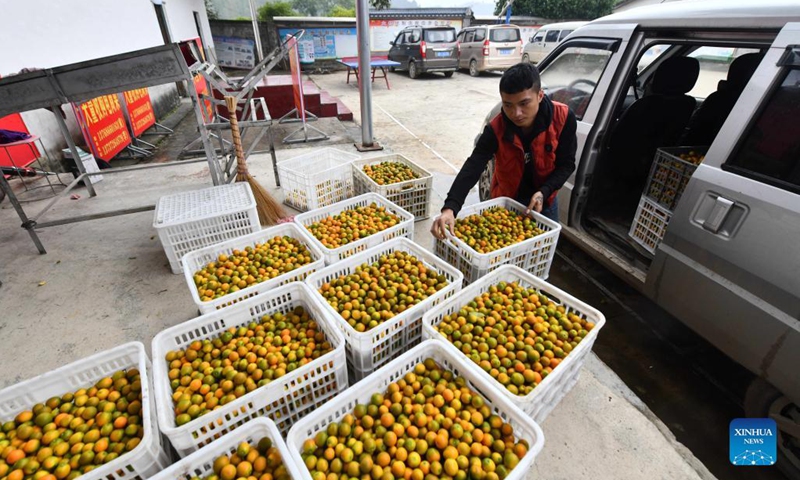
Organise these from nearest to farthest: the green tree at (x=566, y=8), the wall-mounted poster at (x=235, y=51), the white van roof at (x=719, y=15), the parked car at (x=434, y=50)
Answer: the white van roof at (x=719, y=15), the parked car at (x=434, y=50), the wall-mounted poster at (x=235, y=51), the green tree at (x=566, y=8)

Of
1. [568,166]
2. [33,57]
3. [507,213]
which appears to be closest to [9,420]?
[507,213]

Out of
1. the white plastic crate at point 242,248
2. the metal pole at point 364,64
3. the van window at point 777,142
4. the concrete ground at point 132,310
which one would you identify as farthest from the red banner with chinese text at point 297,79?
the van window at point 777,142

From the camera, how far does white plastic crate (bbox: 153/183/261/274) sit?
352cm

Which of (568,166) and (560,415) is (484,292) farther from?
(568,166)

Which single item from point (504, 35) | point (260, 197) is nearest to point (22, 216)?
point (260, 197)

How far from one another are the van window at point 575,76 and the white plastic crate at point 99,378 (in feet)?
12.9

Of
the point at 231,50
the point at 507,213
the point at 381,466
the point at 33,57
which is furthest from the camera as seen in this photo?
the point at 231,50

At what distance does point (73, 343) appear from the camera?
2922mm

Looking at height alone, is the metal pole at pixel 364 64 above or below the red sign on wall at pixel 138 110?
above

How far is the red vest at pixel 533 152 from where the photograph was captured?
2898mm

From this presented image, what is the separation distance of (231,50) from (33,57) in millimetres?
17354

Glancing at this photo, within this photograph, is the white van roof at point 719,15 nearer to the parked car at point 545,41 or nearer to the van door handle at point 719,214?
the van door handle at point 719,214

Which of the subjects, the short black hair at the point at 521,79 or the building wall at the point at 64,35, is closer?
the short black hair at the point at 521,79

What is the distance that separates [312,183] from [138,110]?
6.20 m
